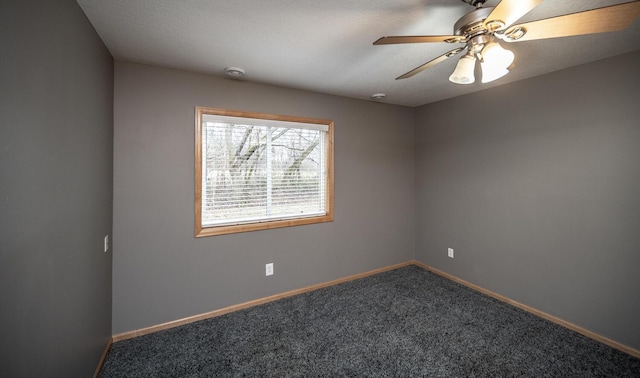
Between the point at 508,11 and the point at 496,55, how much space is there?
0.23m

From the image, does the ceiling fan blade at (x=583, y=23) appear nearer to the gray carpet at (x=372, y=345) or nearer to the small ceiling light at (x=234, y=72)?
the small ceiling light at (x=234, y=72)

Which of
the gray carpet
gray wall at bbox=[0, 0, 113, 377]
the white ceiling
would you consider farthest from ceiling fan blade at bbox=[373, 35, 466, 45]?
the gray carpet

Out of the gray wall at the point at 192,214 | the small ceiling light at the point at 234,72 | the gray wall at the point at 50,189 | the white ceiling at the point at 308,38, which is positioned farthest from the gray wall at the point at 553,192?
the gray wall at the point at 50,189

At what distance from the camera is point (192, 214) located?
8.11 feet

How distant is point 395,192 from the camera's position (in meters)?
3.75

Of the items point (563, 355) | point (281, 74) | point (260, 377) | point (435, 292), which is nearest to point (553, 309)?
point (563, 355)

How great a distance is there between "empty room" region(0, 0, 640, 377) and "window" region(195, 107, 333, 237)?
2 centimetres

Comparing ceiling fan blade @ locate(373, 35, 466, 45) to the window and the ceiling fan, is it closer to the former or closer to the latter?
the ceiling fan

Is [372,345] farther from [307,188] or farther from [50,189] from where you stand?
[50,189]

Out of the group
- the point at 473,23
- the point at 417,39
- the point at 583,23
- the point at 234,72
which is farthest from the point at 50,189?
the point at 583,23

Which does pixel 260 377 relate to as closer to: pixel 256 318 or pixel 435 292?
pixel 256 318

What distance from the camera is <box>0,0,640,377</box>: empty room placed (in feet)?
4.07

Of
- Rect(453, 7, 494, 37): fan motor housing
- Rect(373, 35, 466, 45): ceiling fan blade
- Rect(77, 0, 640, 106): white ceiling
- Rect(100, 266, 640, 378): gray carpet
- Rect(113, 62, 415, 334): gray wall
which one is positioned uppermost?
Rect(77, 0, 640, 106): white ceiling

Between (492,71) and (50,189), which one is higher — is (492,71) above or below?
above
